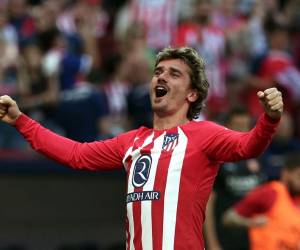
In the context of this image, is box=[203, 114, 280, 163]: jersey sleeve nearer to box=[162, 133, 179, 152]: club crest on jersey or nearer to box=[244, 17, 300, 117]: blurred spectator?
box=[162, 133, 179, 152]: club crest on jersey

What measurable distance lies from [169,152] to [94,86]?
5.41 metres

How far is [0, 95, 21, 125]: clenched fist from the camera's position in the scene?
19.6 ft

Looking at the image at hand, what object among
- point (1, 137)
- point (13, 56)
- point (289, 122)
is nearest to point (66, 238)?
point (1, 137)

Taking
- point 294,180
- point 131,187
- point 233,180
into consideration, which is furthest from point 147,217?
point 233,180

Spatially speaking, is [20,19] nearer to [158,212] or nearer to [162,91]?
[162,91]

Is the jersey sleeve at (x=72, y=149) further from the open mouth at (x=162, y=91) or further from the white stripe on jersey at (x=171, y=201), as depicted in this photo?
the white stripe on jersey at (x=171, y=201)

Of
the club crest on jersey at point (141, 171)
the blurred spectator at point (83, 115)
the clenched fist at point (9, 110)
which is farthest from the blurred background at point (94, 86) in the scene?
the clenched fist at point (9, 110)

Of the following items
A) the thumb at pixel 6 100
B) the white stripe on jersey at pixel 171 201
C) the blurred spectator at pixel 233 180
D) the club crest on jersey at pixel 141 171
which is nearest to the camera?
the white stripe on jersey at pixel 171 201

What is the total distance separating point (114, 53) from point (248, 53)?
1.69 metres

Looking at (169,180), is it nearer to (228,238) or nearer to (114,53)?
(228,238)

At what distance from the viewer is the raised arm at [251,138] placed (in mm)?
5328

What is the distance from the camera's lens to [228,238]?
432 inches

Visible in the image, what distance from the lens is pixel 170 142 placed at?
5.92 m

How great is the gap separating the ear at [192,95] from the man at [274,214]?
2.43m
